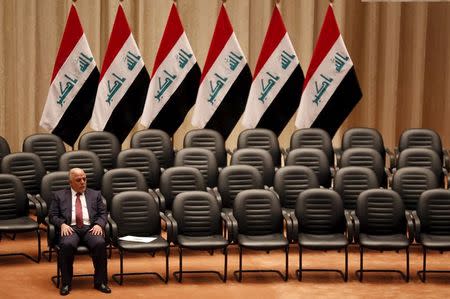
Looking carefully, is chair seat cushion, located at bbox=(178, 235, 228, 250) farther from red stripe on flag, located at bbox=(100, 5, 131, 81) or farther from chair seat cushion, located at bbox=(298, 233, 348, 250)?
red stripe on flag, located at bbox=(100, 5, 131, 81)

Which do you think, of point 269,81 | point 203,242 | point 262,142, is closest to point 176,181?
point 203,242

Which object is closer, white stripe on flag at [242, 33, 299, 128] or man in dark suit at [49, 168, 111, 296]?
man in dark suit at [49, 168, 111, 296]

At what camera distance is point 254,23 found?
61.4 ft

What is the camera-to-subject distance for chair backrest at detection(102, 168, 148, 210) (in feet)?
44.4

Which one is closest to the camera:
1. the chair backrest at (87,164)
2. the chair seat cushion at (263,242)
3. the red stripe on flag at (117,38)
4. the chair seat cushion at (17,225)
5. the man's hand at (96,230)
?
the man's hand at (96,230)

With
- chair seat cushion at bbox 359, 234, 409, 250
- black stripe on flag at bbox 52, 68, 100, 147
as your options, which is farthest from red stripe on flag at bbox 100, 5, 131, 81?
Result: chair seat cushion at bbox 359, 234, 409, 250

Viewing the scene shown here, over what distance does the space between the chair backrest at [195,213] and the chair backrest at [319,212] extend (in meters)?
1.02

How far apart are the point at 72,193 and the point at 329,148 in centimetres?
443

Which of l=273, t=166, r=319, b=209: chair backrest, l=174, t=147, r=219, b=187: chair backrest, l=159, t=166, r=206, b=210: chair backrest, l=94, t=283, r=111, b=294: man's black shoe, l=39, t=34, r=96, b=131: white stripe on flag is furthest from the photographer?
l=39, t=34, r=96, b=131: white stripe on flag

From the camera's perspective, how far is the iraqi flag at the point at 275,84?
52.6 feet

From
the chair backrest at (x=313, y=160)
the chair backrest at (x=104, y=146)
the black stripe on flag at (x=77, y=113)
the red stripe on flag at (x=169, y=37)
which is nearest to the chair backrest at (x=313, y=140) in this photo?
the chair backrest at (x=313, y=160)

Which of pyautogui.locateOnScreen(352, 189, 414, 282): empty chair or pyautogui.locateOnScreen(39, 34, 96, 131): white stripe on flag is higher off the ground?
pyautogui.locateOnScreen(39, 34, 96, 131): white stripe on flag

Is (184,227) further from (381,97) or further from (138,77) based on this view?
(381,97)

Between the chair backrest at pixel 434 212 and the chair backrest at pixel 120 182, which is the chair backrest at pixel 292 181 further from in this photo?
the chair backrest at pixel 120 182
